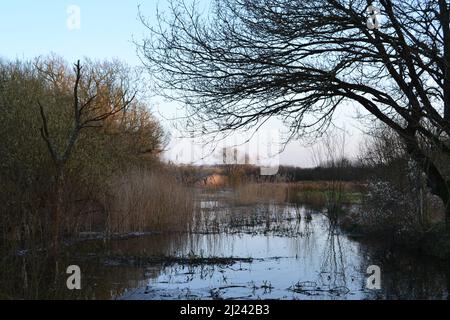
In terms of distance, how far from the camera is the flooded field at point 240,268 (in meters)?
7.99

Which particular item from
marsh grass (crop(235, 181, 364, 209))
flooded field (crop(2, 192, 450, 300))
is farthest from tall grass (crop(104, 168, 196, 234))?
marsh grass (crop(235, 181, 364, 209))

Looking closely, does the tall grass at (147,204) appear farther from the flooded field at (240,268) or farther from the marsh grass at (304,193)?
the marsh grass at (304,193)

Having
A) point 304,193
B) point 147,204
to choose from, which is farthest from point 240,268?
point 304,193

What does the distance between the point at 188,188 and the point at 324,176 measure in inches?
201

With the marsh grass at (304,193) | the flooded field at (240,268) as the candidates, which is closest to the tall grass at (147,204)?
the flooded field at (240,268)

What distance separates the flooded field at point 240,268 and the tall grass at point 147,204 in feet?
2.15

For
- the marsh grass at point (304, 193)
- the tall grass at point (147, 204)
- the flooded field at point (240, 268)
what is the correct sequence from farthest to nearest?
1. the marsh grass at point (304, 193)
2. the tall grass at point (147, 204)
3. the flooded field at point (240, 268)

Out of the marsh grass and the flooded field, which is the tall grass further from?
the marsh grass

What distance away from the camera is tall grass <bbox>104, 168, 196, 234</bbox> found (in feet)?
49.8

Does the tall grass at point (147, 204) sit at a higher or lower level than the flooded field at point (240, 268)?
higher
